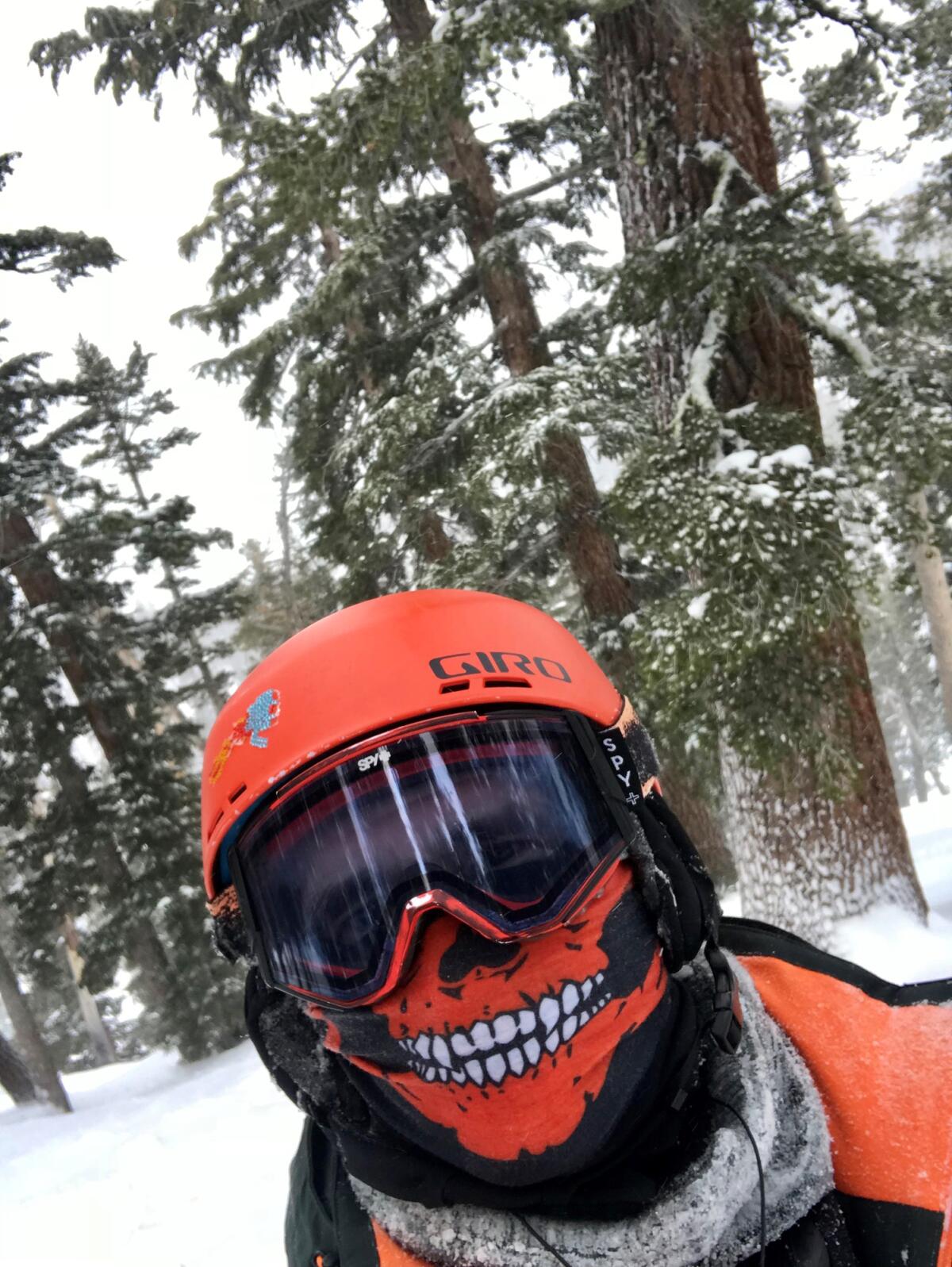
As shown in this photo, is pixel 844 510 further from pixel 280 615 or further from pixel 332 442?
pixel 280 615

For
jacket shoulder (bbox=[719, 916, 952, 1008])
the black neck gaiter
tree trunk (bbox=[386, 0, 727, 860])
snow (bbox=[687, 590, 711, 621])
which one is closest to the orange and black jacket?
jacket shoulder (bbox=[719, 916, 952, 1008])

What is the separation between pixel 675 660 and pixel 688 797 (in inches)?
246

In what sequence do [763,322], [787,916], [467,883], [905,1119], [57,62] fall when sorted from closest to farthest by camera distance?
[905,1119]
[467,883]
[763,322]
[787,916]
[57,62]

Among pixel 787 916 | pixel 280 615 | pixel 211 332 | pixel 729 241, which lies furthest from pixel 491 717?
pixel 280 615

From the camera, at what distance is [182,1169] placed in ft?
24.4

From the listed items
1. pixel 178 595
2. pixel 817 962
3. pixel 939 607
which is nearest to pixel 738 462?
pixel 817 962

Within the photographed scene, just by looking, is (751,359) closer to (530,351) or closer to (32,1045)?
(530,351)

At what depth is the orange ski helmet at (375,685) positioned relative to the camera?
6.39 feet

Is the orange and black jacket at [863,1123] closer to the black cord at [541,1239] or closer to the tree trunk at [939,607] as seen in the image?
the black cord at [541,1239]

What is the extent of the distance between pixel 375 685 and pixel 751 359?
405 cm

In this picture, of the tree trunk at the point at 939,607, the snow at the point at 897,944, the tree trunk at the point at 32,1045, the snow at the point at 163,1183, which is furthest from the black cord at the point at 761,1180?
the tree trunk at the point at 32,1045

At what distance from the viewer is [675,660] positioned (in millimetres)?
4598

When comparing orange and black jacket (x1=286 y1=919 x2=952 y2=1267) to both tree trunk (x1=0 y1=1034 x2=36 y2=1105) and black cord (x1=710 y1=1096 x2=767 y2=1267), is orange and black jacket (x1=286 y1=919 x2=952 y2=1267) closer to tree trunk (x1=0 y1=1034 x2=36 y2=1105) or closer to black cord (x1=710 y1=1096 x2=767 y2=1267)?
black cord (x1=710 y1=1096 x2=767 y2=1267)

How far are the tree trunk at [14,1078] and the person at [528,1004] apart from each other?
54.8 ft
